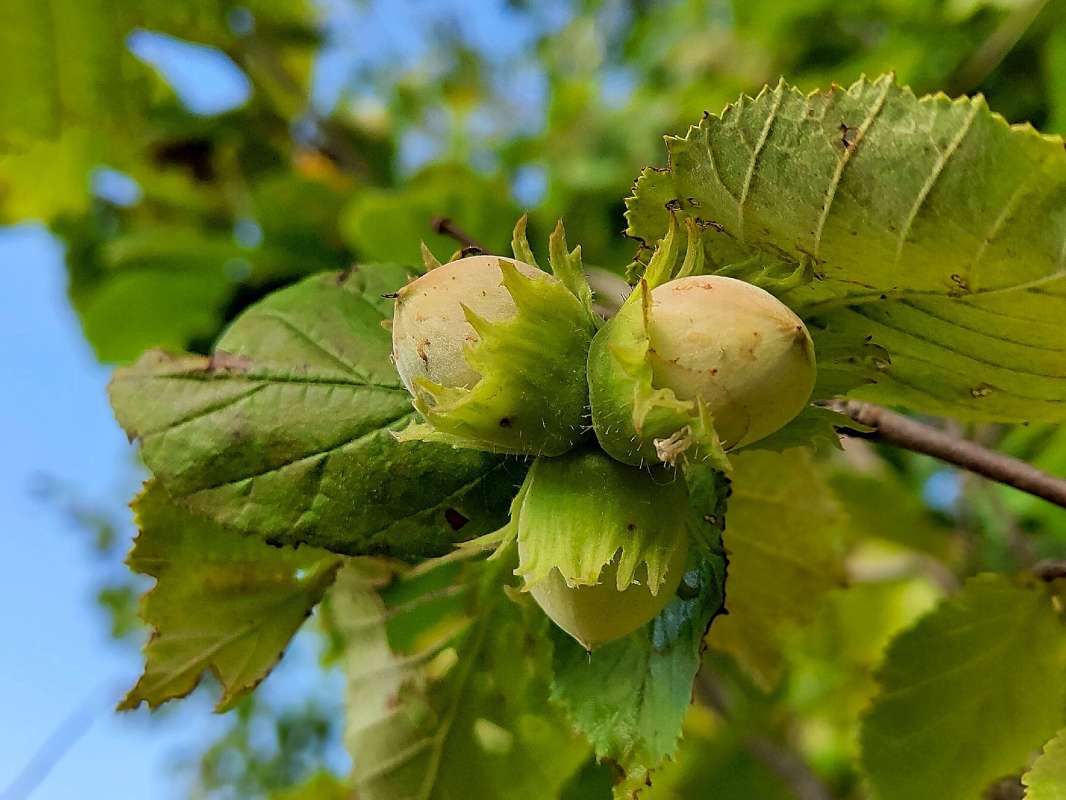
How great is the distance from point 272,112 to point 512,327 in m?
2.50

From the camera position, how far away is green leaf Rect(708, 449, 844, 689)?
122cm

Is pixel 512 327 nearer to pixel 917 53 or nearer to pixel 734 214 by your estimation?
pixel 734 214

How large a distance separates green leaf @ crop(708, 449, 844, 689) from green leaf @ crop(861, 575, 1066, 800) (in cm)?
15

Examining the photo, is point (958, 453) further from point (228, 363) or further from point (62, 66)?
point (62, 66)

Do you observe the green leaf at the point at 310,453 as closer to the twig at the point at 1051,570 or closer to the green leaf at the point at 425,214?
the twig at the point at 1051,570

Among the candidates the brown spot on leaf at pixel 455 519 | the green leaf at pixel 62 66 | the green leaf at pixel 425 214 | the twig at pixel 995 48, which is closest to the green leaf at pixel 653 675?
the brown spot on leaf at pixel 455 519

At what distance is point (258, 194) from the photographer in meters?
2.35

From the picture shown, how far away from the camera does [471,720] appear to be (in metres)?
1.10

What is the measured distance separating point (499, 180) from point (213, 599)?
163 cm

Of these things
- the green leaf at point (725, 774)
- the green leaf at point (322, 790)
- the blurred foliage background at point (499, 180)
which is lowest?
the green leaf at point (725, 774)

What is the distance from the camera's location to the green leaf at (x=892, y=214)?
0.66 metres

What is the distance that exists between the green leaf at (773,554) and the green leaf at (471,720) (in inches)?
10.9

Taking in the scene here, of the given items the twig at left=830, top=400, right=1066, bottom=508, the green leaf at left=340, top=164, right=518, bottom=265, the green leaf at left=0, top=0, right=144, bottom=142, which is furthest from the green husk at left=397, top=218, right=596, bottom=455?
the green leaf at left=0, top=0, right=144, bottom=142

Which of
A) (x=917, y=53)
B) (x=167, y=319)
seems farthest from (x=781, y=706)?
(x=167, y=319)
